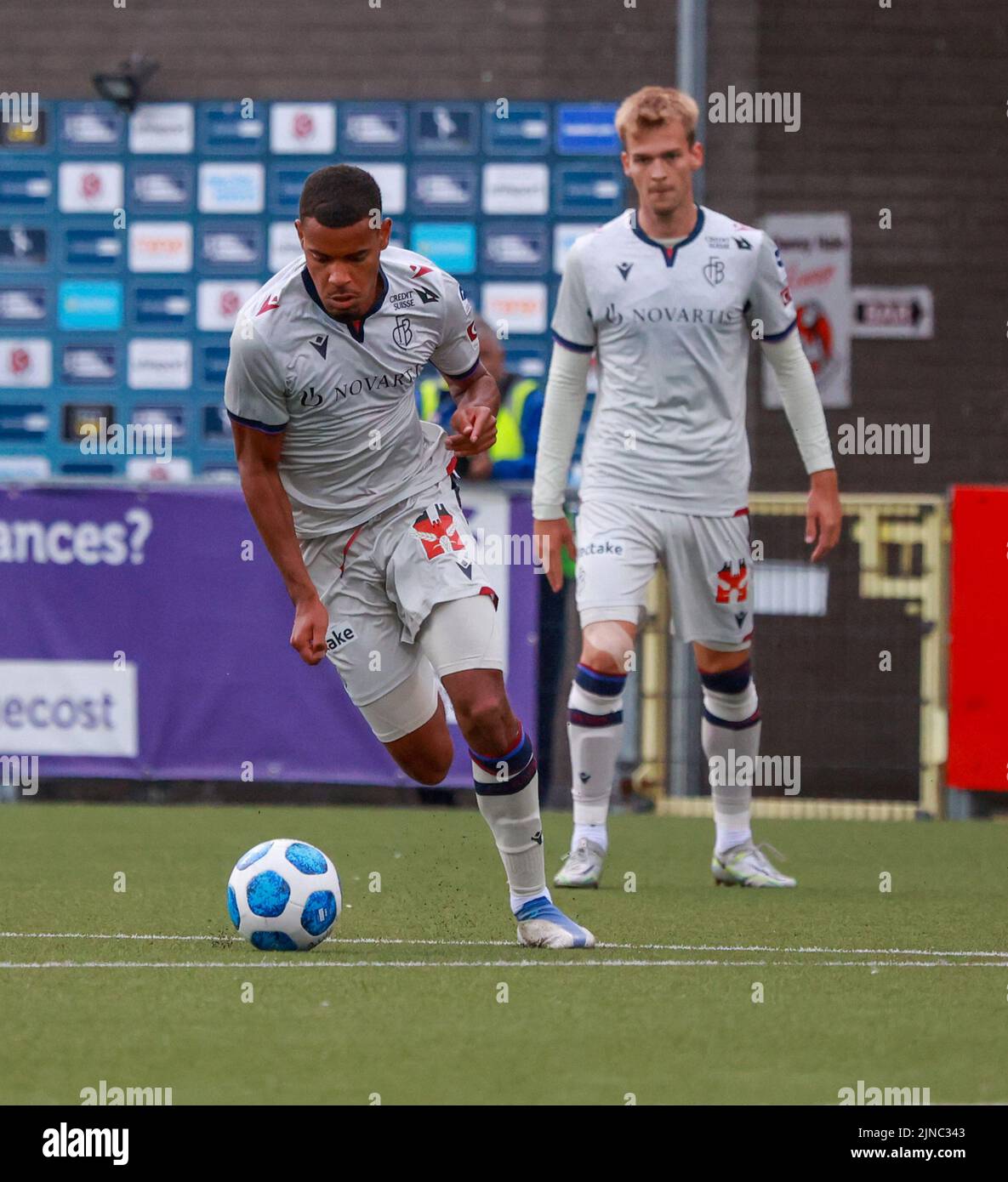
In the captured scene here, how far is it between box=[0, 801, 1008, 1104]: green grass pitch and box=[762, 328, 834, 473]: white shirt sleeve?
1580 mm

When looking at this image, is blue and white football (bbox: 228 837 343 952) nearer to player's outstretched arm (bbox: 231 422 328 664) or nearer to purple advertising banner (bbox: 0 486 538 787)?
player's outstretched arm (bbox: 231 422 328 664)

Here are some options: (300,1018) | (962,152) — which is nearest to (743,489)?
(300,1018)

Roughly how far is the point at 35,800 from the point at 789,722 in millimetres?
4023

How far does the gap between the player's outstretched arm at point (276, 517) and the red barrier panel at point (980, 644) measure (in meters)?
6.37

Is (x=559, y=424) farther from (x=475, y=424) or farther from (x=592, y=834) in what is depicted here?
(x=475, y=424)

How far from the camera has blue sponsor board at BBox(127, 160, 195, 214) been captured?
1534 centimetres

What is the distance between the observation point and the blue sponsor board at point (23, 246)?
15.4m

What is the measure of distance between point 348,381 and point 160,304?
892 cm

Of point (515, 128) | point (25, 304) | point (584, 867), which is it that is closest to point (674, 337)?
point (584, 867)

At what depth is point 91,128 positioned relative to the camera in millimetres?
15422

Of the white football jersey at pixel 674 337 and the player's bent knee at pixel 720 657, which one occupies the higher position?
the white football jersey at pixel 674 337

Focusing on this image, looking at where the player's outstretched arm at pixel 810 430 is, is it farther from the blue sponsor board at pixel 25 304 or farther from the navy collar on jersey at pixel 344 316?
the blue sponsor board at pixel 25 304

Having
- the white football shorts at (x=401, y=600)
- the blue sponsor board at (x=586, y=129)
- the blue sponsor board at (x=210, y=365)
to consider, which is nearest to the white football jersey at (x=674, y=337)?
the white football shorts at (x=401, y=600)
